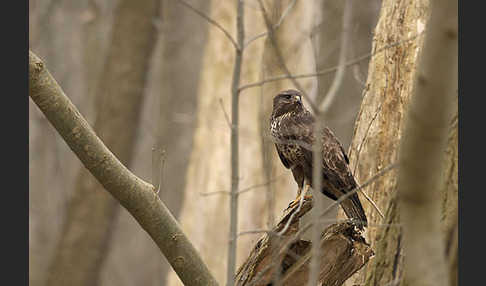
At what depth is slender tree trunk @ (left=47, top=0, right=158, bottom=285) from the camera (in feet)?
28.3

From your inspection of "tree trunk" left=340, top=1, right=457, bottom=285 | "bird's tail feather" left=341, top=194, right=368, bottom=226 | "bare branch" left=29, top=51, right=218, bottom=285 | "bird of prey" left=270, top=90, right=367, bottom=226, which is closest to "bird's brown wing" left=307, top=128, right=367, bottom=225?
"bird of prey" left=270, top=90, right=367, bottom=226

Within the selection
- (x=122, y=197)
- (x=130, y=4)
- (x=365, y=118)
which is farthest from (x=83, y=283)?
(x=122, y=197)

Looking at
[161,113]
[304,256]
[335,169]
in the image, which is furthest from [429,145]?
[161,113]

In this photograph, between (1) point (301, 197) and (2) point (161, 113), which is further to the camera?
(2) point (161, 113)

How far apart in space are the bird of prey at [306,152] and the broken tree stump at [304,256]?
329 mm

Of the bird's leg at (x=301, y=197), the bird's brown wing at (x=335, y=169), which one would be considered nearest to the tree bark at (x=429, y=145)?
the bird's leg at (x=301, y=197)

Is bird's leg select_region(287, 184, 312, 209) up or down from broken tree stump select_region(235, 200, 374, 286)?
up

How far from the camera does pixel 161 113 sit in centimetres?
1391

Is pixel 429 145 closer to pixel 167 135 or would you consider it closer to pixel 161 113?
pixel 161 113

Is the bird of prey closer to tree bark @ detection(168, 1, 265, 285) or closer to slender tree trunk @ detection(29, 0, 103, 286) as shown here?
tree bark @ detection(168, 1, 265, 285)

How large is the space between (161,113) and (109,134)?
16.9 ft

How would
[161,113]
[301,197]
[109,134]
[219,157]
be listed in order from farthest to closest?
[161,113] → [219,157] → [109,134] → [301,197]

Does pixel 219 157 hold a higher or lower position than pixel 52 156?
lower

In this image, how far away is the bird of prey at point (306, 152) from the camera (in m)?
5.30
